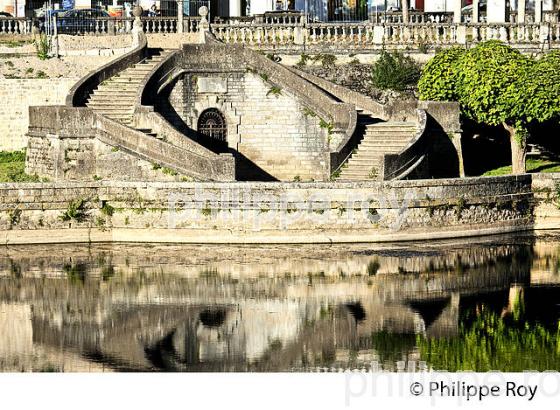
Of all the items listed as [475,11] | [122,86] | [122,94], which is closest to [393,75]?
[475,11]

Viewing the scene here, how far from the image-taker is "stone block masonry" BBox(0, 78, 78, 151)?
177ft

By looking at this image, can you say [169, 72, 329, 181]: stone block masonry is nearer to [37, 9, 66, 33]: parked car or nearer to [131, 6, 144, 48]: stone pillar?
[131, 6, 144, 48]: stone pillar

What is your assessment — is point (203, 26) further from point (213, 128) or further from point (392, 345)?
point (392, 345)

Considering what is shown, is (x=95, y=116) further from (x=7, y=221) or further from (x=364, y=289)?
(x=364, y=289)

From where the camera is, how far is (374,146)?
164ft

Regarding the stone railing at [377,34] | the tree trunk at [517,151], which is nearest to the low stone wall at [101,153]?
the stone railing at [377,34]

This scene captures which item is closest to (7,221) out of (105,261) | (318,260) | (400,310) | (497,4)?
(105,261)

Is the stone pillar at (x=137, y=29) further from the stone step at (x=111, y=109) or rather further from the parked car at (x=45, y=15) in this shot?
the stone step at (x=111, y=109)

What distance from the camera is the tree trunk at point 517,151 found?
50.7 metres

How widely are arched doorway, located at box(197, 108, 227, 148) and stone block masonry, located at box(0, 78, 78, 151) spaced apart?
4285 millimetres

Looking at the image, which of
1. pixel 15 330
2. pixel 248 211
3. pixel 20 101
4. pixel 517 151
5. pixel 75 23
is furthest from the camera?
pixel 75 23

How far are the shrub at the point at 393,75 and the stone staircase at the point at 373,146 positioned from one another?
2.51 metres

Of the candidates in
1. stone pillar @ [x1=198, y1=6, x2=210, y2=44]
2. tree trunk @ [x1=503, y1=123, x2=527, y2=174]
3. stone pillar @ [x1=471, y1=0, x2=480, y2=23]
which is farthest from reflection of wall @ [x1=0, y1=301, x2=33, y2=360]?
stone pillar @ [x1=471, y1=0, x2=480, y2=23]

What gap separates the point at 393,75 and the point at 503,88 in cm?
479
